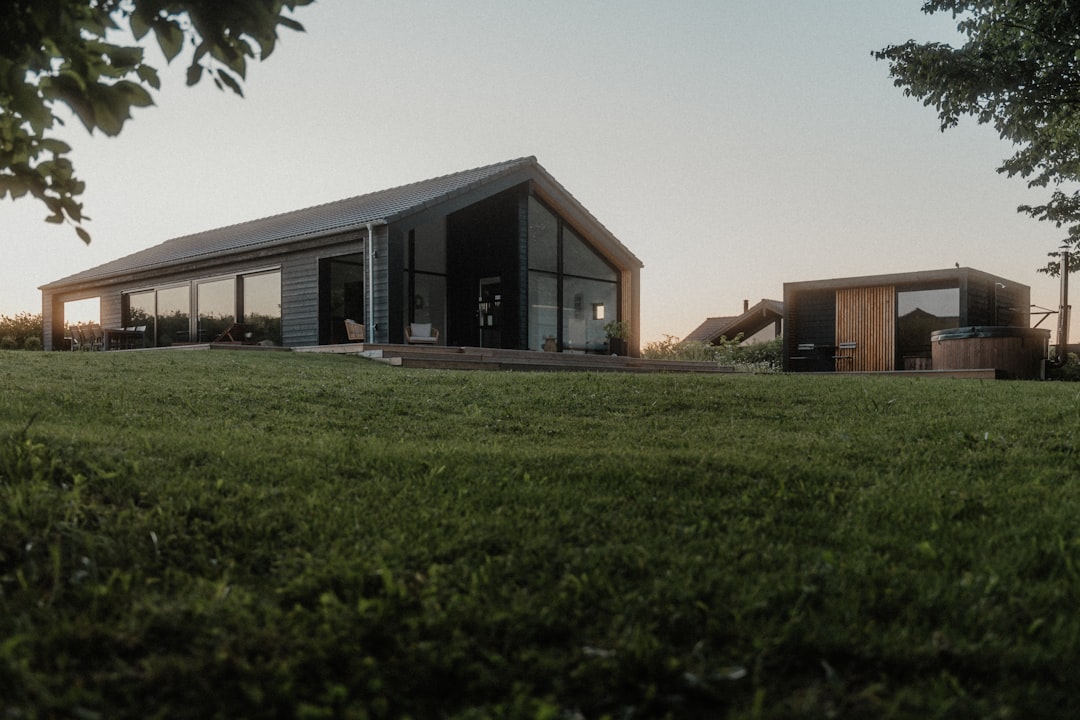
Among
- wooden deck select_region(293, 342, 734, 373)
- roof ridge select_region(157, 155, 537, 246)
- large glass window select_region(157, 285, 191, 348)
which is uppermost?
roof ridge select_region(157, 155, 537, 246)

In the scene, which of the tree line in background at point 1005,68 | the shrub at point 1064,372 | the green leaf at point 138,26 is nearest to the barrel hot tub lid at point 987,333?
the shrub at point 1064,372

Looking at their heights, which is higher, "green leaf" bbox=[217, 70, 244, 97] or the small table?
"green leaf" bbox=[217, 70, 244, 97]

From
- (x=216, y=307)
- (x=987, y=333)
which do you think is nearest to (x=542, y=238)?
(x=216, y=307)

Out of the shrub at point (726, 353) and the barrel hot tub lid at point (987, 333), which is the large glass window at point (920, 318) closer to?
the shrub at point (726, 353)

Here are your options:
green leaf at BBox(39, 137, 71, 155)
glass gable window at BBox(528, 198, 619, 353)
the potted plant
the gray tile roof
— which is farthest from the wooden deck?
green leaf at BBox(39, 137, 71, 155)

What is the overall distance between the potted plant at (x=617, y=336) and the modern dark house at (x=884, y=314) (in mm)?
6763

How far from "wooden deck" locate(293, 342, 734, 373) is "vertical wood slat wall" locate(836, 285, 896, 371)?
5.09 metres

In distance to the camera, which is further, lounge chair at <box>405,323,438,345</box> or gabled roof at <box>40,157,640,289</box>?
lounge chair at <box>405,323,438,345</box>

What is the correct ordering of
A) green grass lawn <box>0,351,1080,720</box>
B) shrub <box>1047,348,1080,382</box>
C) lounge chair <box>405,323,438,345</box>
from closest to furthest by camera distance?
green grass lawn <box>0,351,1080,720</box>
lounge chair <box>405,323,438,345</box>
shrub <box>1047,348,1080,382</box>

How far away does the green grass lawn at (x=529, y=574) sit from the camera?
2.24 metres

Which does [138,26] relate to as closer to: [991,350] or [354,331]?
[354,331]

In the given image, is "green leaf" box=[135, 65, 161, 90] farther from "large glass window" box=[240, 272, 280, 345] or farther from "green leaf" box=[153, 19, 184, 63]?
"large glass window" box=[240, 272, 280, 345]

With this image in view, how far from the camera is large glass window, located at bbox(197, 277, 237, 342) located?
715 inches

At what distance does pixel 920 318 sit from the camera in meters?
21.7
